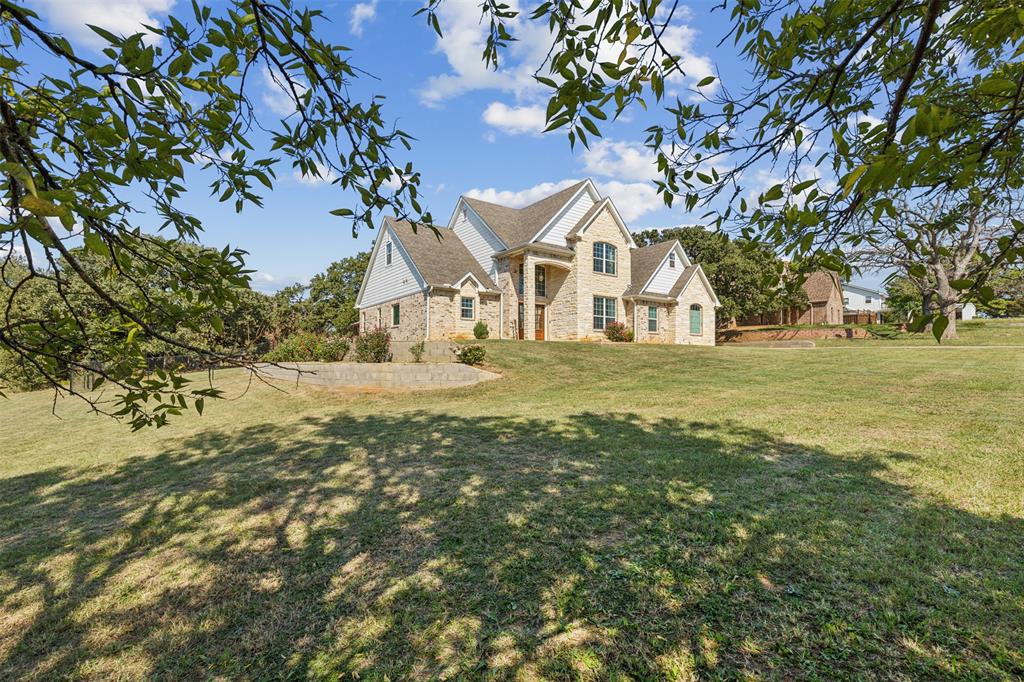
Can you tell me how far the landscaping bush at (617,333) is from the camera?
84.8ft

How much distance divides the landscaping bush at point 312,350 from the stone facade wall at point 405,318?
12.1 feet

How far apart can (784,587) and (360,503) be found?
4.09 m

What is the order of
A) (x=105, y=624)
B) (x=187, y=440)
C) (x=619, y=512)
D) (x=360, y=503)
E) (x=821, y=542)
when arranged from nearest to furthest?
(x=105, y=624) < (x=821, y=542) < (x=619, y=512) < (x=360, y=503) < (x=187, y=440)

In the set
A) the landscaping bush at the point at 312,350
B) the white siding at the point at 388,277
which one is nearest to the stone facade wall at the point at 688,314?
the white siding at the point at 388,277

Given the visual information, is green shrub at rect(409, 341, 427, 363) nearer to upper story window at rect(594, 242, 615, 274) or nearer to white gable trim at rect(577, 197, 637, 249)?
white gable trim at rect(577, 197, 637, 249)

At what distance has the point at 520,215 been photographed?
2864 centimetres

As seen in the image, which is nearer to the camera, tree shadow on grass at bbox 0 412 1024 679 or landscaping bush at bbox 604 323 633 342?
tree shadow on grass at bbox 0 412 1024 679

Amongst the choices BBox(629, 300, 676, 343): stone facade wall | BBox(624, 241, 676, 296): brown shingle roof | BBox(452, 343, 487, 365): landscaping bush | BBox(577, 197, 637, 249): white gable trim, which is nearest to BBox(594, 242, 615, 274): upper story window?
BBox(577, 197, 637, 249): white gable trim

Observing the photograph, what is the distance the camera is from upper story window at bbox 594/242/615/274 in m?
26.1

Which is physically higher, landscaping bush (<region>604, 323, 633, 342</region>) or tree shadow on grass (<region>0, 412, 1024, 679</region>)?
landscaping bush (<region>604, 323, 633, 342</region>)

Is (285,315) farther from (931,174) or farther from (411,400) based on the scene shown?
(931,174)

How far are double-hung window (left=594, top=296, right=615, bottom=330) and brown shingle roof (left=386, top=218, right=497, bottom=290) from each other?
589 centimetres

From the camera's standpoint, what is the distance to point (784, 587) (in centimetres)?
330

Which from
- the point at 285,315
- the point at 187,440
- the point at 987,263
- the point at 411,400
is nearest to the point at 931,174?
the point at 987,263
